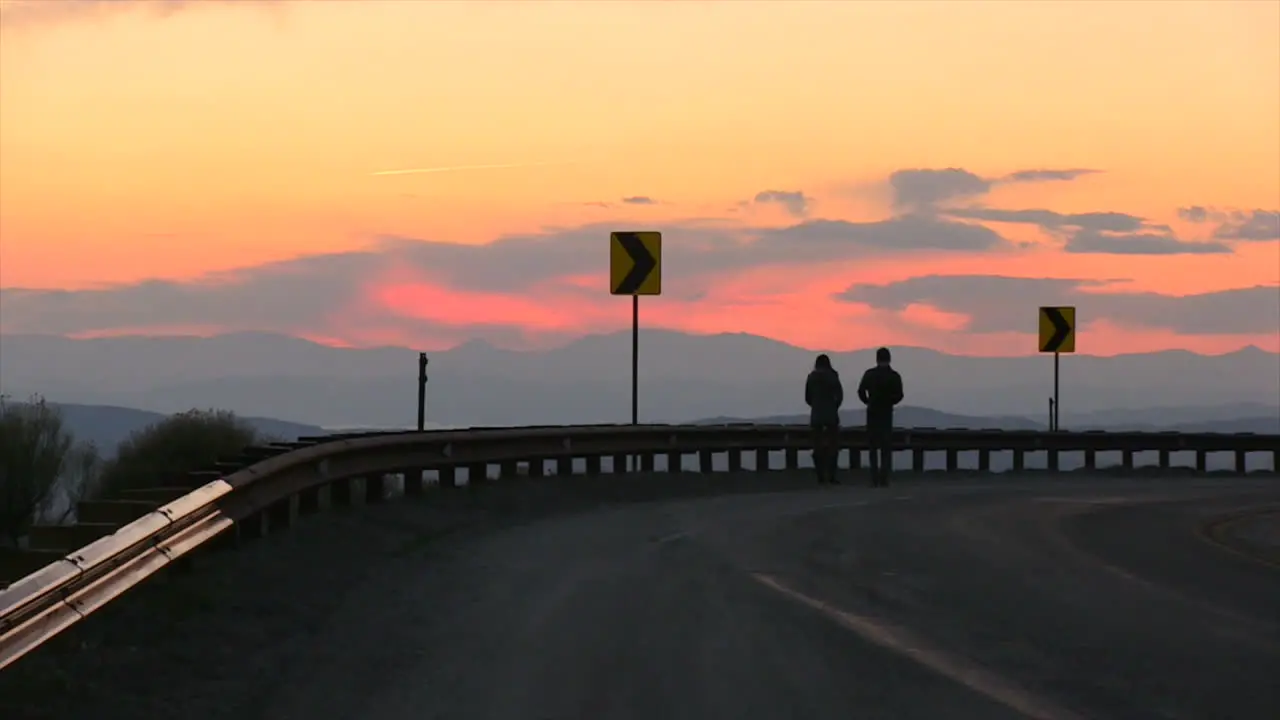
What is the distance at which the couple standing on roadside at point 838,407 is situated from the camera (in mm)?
27125

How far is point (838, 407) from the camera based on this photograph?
2767cm

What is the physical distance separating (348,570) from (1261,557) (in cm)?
795

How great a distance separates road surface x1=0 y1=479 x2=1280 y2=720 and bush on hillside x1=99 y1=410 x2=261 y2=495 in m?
9.20

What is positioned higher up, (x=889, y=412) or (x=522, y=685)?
(x=889, y=412)

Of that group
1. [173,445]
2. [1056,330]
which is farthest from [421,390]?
[1056,330]

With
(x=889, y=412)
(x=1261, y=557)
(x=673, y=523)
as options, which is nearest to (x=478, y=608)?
(x=673, y=523)

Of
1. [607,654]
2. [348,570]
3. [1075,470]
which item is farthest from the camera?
[1075,470]

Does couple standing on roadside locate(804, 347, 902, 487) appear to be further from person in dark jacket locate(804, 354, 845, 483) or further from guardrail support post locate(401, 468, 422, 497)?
guardrail support post locate(401, 468, 422, 497)

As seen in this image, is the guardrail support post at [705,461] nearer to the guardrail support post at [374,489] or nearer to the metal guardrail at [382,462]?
the metal guardrail at [382,462]

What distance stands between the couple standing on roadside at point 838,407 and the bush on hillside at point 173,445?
865 centimetres

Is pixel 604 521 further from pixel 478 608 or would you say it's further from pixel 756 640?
pixel 756 640

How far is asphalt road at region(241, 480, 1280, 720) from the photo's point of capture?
27.2 feet

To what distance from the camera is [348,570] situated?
1332 centimetres

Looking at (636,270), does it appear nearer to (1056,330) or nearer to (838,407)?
(838,407)
